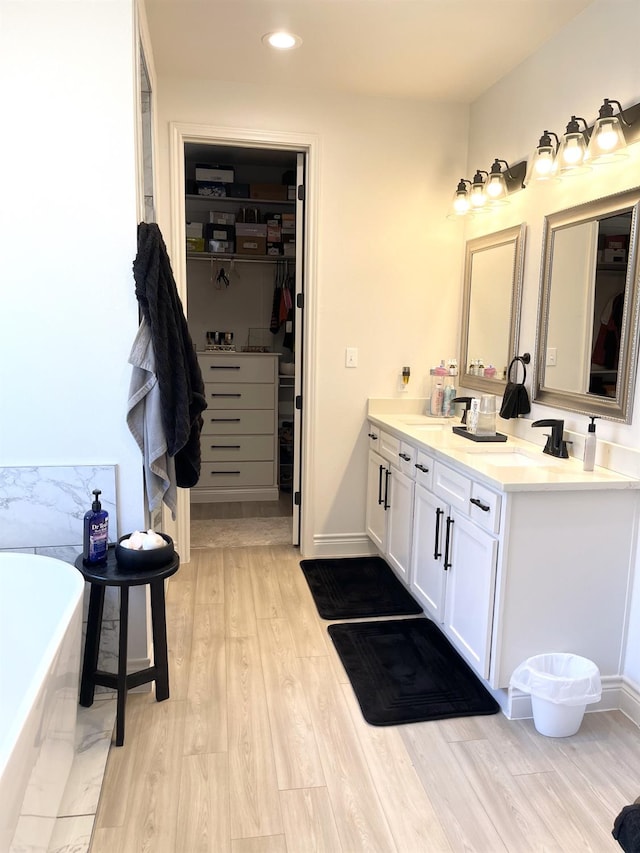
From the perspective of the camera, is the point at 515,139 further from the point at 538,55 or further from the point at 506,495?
the point at 506,495

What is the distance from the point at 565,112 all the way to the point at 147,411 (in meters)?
2.15

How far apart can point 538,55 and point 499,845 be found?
10.2ft

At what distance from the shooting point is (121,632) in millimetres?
2113

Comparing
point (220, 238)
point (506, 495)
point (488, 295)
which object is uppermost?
point (220, 238)

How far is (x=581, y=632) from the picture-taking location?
7.39 feet

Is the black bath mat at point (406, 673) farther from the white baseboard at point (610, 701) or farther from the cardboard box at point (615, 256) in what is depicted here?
the cardboard box at point (615, 256)

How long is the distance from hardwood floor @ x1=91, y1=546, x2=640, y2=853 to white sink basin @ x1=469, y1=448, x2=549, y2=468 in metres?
0.99

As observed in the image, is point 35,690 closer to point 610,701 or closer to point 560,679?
point 560,679

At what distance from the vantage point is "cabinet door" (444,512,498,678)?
224 cm

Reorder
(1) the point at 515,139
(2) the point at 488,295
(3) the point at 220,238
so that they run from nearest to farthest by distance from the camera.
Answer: (1) the point at 515,139
(2) the point at 488,295
(3) the point at 220,238

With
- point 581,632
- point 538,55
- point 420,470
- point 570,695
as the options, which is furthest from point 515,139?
point 570,695

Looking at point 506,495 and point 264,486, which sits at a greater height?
point 506,495

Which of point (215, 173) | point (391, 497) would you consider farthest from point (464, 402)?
point (215, 173)

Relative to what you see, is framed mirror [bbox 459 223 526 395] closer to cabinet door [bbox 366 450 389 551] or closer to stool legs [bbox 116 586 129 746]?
cabinet door [bbox 366 450 389 551]
